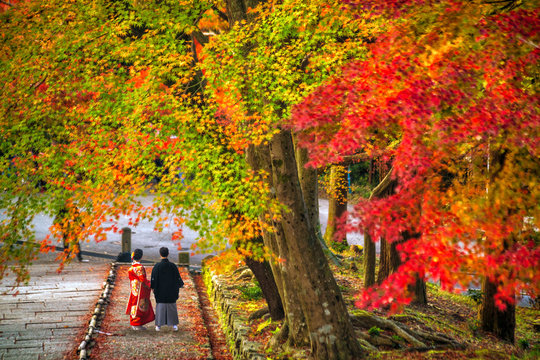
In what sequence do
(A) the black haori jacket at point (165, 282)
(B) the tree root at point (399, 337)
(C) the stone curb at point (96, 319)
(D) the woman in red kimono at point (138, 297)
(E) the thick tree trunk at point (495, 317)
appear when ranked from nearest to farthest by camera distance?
(B) the tree root at point (399, 337)
(C) the stone curb at point (96, 319)
(E) the thick tree trunk at point (495, 317)
(D) the woman in red kimono at point (138, 297)
(A) the black haori jacket at point (165, 282)

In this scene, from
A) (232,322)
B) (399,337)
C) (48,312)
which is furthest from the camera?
(48,312)

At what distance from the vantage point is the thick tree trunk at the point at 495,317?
10594mm

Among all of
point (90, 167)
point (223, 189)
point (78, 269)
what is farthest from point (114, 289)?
point (223, 189)

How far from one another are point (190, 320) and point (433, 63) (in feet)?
32.3

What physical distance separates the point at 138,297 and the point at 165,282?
691 mm

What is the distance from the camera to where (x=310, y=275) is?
25.9ft

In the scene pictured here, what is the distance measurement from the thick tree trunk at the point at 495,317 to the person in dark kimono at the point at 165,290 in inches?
276

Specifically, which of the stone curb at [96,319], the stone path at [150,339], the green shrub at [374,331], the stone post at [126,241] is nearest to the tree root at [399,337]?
the green shrub at [374,331]

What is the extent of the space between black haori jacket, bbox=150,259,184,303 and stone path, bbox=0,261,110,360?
190 cm

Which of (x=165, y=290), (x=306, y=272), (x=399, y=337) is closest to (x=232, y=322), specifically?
(x=165, y=290)

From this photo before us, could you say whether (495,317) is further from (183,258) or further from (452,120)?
(183,258)

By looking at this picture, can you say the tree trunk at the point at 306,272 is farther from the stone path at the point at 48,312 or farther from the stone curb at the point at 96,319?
the stone path at the point at 48,312

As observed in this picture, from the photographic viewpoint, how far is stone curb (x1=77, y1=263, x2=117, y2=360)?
9.60m

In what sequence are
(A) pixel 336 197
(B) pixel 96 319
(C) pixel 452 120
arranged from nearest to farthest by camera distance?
(C) pixel 452 120, (B) pixel 96 319, (A) pixel 336 197
